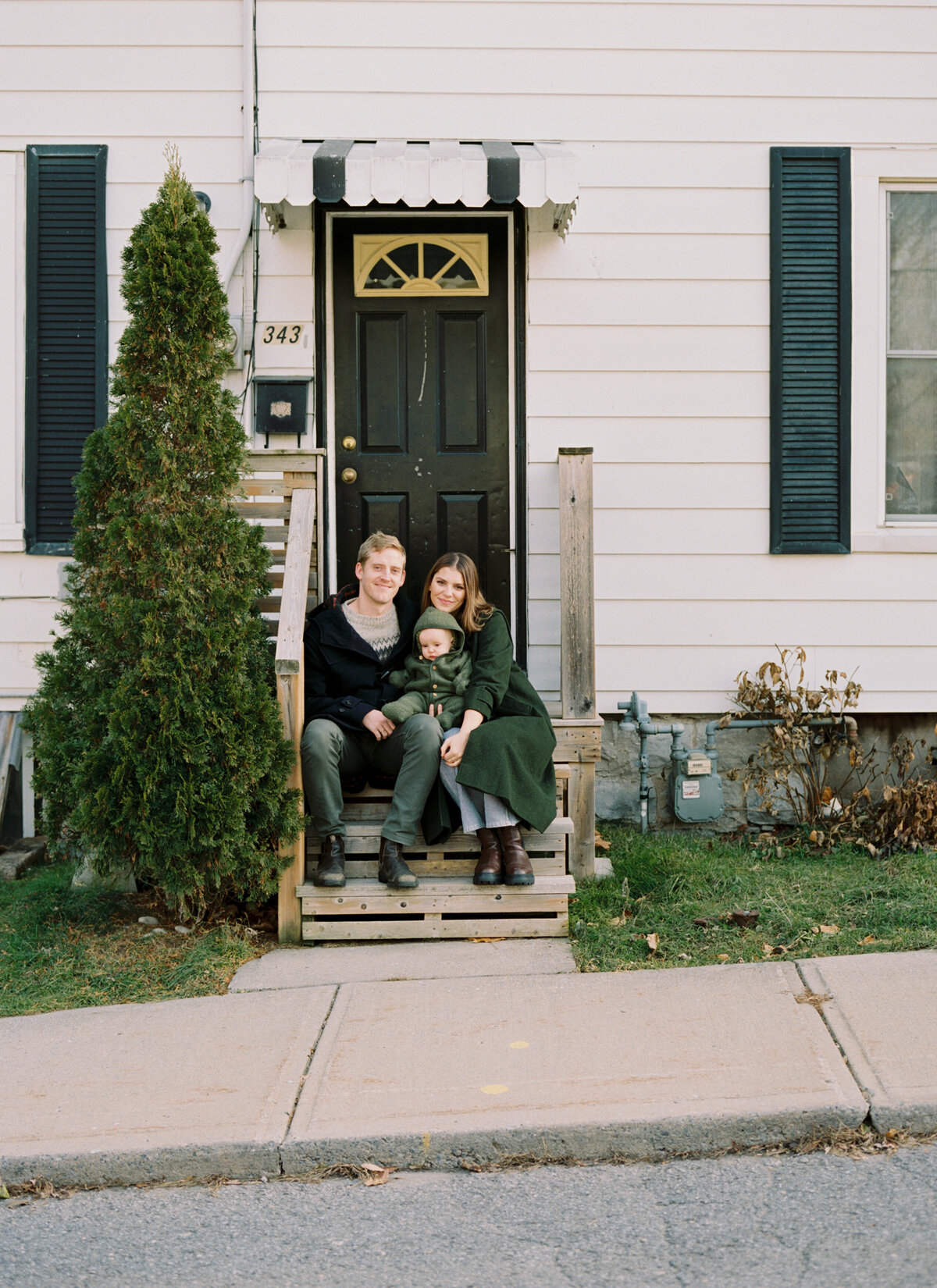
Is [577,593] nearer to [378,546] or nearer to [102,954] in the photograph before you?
[378,546]

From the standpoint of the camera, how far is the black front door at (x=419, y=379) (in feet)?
18.2

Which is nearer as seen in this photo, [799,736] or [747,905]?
[747,905]

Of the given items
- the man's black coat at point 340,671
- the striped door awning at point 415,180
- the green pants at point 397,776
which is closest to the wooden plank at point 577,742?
the green pants at point 397,776

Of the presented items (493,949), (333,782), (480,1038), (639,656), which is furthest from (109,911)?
(639,656)

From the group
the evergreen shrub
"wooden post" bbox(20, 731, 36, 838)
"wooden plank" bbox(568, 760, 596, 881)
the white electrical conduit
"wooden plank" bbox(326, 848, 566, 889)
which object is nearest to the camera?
the evergreen shrub

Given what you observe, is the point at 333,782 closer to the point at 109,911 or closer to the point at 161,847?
the point at 161,847

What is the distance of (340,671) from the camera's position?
456 cm

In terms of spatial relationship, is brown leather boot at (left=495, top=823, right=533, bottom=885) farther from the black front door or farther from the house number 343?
the house number 343

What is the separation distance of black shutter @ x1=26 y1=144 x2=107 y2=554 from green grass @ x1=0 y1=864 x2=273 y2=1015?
1858 mm

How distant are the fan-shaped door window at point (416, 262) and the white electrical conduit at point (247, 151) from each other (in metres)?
0.52

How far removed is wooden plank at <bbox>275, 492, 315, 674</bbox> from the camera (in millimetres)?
4254

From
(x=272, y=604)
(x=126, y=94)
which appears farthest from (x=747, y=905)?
(x=126, y=94)

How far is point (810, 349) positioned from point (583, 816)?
8.33 ft

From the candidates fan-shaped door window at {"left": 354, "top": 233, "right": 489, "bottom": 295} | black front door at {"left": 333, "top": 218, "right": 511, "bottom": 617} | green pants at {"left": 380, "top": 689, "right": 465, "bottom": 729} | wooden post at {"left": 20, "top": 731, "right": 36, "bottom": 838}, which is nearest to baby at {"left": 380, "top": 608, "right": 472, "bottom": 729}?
green pants at {"left": 380, "top": 689, "right": 465, "bottom": 729}
